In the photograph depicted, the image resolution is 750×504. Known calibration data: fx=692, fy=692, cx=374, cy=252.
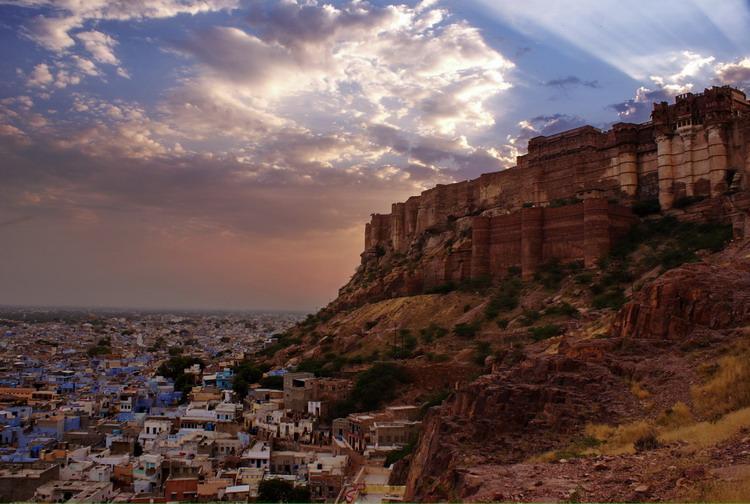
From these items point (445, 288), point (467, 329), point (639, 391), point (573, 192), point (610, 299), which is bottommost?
point (639, 391)

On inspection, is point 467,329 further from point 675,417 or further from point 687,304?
point 675,417

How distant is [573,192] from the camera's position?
33.0m

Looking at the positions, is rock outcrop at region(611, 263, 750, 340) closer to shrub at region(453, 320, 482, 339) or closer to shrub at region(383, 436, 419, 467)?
shrub at region(383, 436, 419, 467)

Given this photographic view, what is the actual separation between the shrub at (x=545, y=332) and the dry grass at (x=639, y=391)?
40.7ft

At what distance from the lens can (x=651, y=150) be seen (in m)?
30.3

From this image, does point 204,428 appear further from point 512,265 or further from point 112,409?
point 512,265

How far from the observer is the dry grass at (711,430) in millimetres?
7469

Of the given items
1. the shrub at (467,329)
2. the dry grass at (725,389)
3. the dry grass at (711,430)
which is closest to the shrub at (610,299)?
the shrub at (467,329)

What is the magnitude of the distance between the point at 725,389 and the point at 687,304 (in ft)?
10.3

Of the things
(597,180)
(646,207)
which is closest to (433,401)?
(646,207)

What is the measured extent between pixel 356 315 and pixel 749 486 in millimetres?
33040

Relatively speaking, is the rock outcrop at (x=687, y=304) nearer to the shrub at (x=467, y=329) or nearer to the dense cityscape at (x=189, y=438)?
the dense cityscape at (x=189, y=438)

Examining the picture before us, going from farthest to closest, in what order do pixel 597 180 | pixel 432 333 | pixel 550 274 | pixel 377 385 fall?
pixel 597 180
pixel 432 333
pixel 550 274
pixel 377 385

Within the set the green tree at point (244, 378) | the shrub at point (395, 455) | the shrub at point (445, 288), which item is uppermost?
the shrub at point (445, 288)
